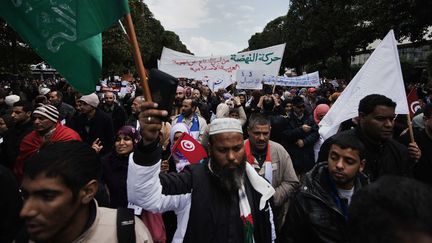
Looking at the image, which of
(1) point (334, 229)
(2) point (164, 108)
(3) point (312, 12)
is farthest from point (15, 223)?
(3) point (312, 12)

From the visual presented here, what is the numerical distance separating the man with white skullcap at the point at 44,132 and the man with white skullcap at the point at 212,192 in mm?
2179

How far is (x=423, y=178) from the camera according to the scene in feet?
12.2

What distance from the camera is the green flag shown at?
2.08 metres

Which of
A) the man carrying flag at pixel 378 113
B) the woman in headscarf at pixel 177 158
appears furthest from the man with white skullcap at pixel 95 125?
the man carrying flag at pixel 378 113

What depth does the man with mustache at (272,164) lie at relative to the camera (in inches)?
144

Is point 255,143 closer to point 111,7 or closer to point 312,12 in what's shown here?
point 111,7

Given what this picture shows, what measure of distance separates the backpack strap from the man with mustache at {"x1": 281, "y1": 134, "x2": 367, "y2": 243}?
1.14m

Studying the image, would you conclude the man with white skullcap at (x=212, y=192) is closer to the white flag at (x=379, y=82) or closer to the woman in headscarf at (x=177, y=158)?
the woman in headscarf at (x=177, y=158)

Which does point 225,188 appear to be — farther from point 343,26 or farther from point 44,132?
point 343,26

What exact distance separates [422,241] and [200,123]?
513cm

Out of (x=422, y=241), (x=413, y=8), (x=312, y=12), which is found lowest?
(x=422, y=241)

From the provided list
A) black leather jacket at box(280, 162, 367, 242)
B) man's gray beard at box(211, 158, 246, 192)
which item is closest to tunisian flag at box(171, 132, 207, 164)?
man's gray beard at box(211, 158, 246, 192)

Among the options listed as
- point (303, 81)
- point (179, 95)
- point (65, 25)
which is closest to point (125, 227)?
point (65, 25)

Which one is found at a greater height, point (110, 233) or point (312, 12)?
point (312, 12)
